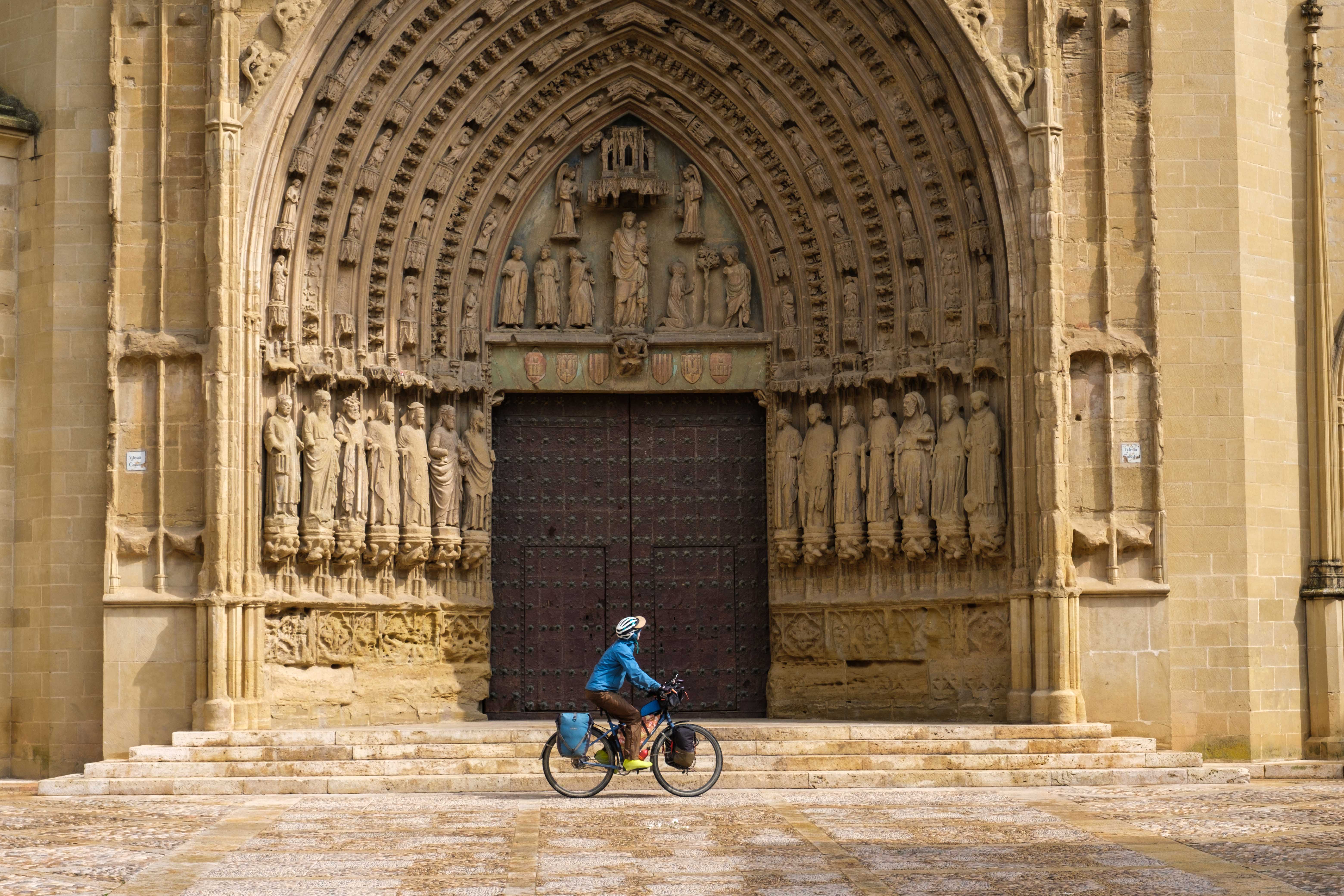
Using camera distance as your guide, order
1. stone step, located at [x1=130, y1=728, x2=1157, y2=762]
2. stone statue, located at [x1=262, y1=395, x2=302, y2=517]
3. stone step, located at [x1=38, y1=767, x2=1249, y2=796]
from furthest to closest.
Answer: stone statue, located at [x1=262, y1=395, x2=302, y2=517] → stone step, located at [x1=130, y1=728, x2=1157, y2=762] → stone step, located at [x1=38, y1=767, x2=1249, y2=796]

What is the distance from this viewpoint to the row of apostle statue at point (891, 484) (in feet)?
53.2

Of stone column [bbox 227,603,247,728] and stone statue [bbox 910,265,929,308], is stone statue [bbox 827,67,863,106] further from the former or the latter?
stone column [bbox 227,603,247,728]

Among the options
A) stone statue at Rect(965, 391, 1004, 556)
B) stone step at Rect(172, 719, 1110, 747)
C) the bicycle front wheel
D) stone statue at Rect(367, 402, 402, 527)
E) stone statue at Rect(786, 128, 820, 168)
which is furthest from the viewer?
stone statue at Rect(786, 128, 820, 168)

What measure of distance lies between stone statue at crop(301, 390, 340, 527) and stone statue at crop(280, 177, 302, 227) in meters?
1.64

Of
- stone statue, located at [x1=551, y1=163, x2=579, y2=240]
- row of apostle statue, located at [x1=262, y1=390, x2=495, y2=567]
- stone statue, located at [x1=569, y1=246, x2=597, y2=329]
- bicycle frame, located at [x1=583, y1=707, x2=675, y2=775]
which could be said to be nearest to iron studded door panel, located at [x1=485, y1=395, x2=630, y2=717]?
row of apostle statue, located at [x1=262, y1=390, x2=495, y2=567]

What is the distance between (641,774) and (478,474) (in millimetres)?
4599

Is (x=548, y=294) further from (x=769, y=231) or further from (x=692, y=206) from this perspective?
(x=769, y=231)

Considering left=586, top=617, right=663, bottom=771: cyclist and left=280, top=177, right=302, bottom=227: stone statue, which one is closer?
left=586, top=617, right=663, bottom=771: cyclist

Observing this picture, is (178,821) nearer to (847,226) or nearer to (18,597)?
(18,597)

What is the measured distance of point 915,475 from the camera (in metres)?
16.8

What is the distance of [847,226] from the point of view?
57.5 ft

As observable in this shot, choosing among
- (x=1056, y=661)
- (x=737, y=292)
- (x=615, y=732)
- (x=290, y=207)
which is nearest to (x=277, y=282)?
(x=290, y=207)

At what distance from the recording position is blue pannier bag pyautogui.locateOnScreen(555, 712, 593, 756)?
12516 mm

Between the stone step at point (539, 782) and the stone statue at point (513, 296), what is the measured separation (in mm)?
6010
